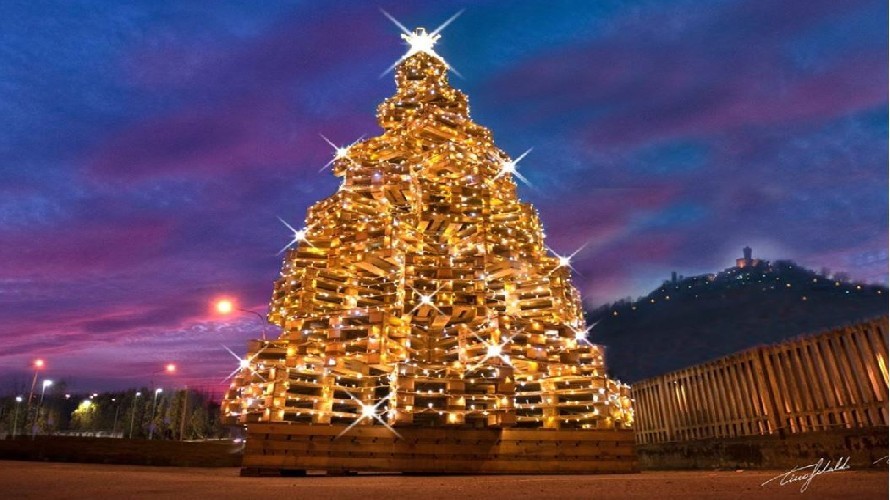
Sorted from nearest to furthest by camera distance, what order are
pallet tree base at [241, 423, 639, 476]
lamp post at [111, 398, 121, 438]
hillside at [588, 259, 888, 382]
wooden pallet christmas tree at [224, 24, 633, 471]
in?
pallet tree base at [241, 423, 639, 476]
wooden pallet christmas tree at [224, 24, 633, 471]
hillside at [588, 259, 888, 382]
lamp post at [111, 398, 121, 438]

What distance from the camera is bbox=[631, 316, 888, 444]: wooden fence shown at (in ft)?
24.0

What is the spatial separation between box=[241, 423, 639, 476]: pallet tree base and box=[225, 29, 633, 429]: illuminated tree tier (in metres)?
0.25

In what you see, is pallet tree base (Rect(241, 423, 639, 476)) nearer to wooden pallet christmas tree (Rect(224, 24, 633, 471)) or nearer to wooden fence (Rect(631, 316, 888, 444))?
wooden pallet christmas tree (Rect(224, 24, 633, 471))

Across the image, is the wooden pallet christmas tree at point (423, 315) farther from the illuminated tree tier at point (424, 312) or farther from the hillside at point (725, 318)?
the hillside at point (725, 318)

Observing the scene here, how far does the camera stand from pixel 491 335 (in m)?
8.45

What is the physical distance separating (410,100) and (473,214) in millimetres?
4739

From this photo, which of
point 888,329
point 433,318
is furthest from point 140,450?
point 888,329

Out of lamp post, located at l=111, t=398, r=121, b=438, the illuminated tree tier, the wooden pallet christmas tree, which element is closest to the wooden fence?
the illuminated tree tier

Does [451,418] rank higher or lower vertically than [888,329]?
lower

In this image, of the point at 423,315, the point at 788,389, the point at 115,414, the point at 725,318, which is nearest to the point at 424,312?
the point at 423,315

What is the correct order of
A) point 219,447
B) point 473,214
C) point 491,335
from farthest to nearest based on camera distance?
point 219,447, point 473,214, point 491,335

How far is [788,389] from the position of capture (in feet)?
28.8

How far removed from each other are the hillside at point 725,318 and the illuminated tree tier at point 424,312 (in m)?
25.9

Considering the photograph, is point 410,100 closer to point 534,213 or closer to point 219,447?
point 534,213
